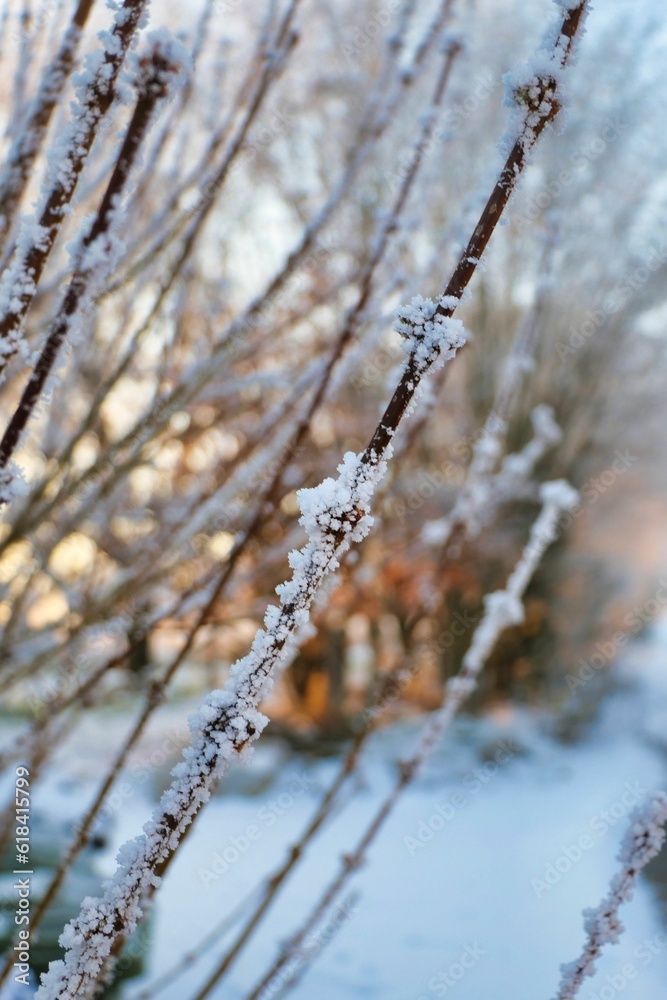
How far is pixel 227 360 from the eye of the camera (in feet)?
4.22

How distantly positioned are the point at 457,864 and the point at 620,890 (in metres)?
3.61

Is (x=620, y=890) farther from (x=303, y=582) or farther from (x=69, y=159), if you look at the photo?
A: (x=69, y=159)

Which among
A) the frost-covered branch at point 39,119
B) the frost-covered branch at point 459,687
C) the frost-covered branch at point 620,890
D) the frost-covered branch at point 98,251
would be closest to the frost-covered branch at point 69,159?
the frost-covered branch at point 98,251

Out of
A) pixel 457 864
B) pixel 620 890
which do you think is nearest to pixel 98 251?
pixel 620 890

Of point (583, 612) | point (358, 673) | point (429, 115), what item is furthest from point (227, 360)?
point (358, 673)

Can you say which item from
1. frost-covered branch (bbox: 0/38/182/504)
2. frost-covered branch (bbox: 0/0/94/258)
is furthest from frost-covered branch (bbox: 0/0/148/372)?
frost-covered branch (bbox: 0/0/94/258)

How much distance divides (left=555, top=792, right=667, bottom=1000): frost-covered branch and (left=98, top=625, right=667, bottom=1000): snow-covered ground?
68cm

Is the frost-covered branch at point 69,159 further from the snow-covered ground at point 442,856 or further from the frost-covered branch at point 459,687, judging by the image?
the frost-covered branch at point 459,687

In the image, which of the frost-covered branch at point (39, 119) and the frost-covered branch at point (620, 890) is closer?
the frost-covered branch at point (620, 890)

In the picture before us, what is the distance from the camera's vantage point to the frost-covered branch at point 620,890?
74 cm

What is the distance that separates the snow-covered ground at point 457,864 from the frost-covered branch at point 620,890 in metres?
0.68

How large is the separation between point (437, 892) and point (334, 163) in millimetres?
6153

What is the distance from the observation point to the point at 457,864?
13.0 ft

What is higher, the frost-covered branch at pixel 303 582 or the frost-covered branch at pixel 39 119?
the frost-covered branch at pixel 39 119
